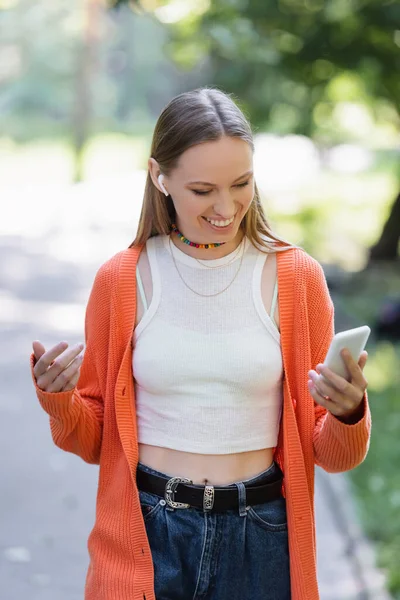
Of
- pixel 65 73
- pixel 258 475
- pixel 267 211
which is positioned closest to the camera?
pixel 258 475

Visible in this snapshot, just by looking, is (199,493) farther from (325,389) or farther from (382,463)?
(382,463)

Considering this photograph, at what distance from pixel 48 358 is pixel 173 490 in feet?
1.41

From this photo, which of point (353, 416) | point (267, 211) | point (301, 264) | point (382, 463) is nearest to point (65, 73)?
point (382, 463)

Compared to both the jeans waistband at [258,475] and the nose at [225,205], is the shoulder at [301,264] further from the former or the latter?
the jeans waistband at [258,475]

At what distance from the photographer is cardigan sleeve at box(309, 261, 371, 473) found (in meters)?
2.46

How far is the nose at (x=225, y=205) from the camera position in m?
2.44

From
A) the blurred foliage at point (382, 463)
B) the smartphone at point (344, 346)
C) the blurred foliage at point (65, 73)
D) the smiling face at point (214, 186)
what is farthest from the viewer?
the blurred foliage at point (65, 73)

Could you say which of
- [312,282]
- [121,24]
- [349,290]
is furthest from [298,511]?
[121,24]

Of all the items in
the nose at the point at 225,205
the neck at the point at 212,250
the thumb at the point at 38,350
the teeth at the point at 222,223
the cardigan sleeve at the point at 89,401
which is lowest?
Result: the cardigan sleeve at the point at 89,401

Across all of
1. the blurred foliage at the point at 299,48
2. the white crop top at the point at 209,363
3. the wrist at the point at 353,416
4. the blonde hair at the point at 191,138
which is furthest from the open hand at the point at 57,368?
the blurred foliage at the point at 299,48

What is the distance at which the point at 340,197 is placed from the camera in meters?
26.3

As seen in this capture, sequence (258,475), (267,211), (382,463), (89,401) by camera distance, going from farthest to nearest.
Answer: (382,463), (267,211), (89,401), (258,475)

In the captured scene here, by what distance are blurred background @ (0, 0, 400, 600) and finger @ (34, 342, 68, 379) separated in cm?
120

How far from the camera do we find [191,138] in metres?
2.47
